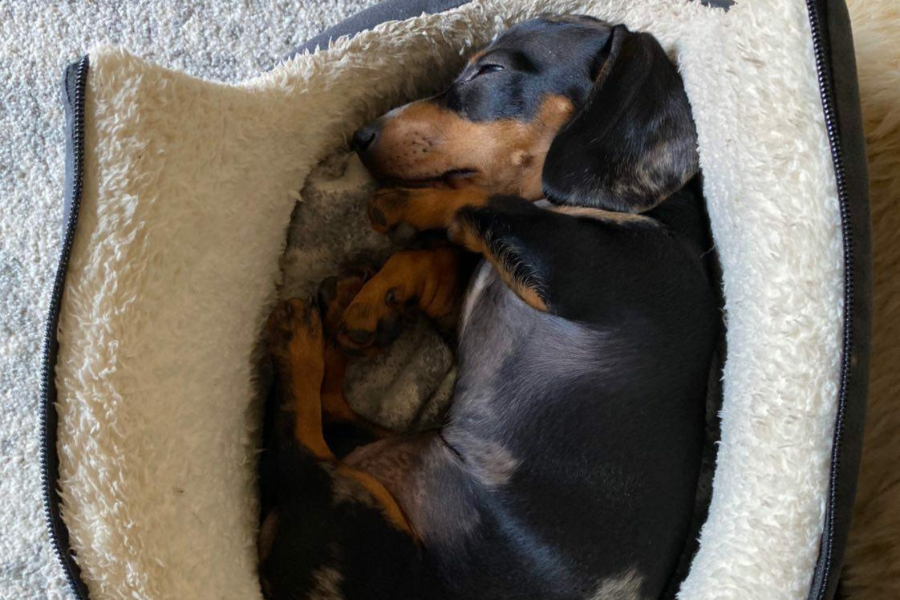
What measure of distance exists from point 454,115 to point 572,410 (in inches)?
27.5

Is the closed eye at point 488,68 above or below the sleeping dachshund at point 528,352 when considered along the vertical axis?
above

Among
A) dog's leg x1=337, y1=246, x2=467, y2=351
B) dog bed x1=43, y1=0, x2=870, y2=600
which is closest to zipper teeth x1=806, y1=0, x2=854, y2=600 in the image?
dog bed x1=43, y1=0, x2=870, y2=600

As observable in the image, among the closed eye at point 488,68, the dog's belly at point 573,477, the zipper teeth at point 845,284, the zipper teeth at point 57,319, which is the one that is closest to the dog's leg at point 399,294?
the dog's belly at point 573,477

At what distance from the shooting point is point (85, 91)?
1.30 m

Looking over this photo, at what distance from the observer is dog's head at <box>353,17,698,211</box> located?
5.10ft

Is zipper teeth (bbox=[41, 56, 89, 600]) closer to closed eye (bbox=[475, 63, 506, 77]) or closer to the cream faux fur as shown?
closed eye (bbox=[475, 63, 506, 77])

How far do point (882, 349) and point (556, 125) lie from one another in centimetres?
82

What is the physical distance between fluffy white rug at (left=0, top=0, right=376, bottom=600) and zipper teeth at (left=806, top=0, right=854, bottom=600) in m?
1.43

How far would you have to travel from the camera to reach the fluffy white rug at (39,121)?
1.90m

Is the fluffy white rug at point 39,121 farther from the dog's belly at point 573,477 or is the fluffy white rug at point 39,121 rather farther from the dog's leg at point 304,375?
the dog's belly at point 573,477

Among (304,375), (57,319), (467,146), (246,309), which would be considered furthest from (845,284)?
(57,319)

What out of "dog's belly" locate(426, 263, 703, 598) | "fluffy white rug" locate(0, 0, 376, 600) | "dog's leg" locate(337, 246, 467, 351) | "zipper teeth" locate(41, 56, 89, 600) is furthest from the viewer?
"fluffy white rug" locate(0, 0, 376, 600)

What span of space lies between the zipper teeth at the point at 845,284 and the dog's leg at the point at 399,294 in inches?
32.0

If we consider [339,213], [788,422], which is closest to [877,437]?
[788,422]
